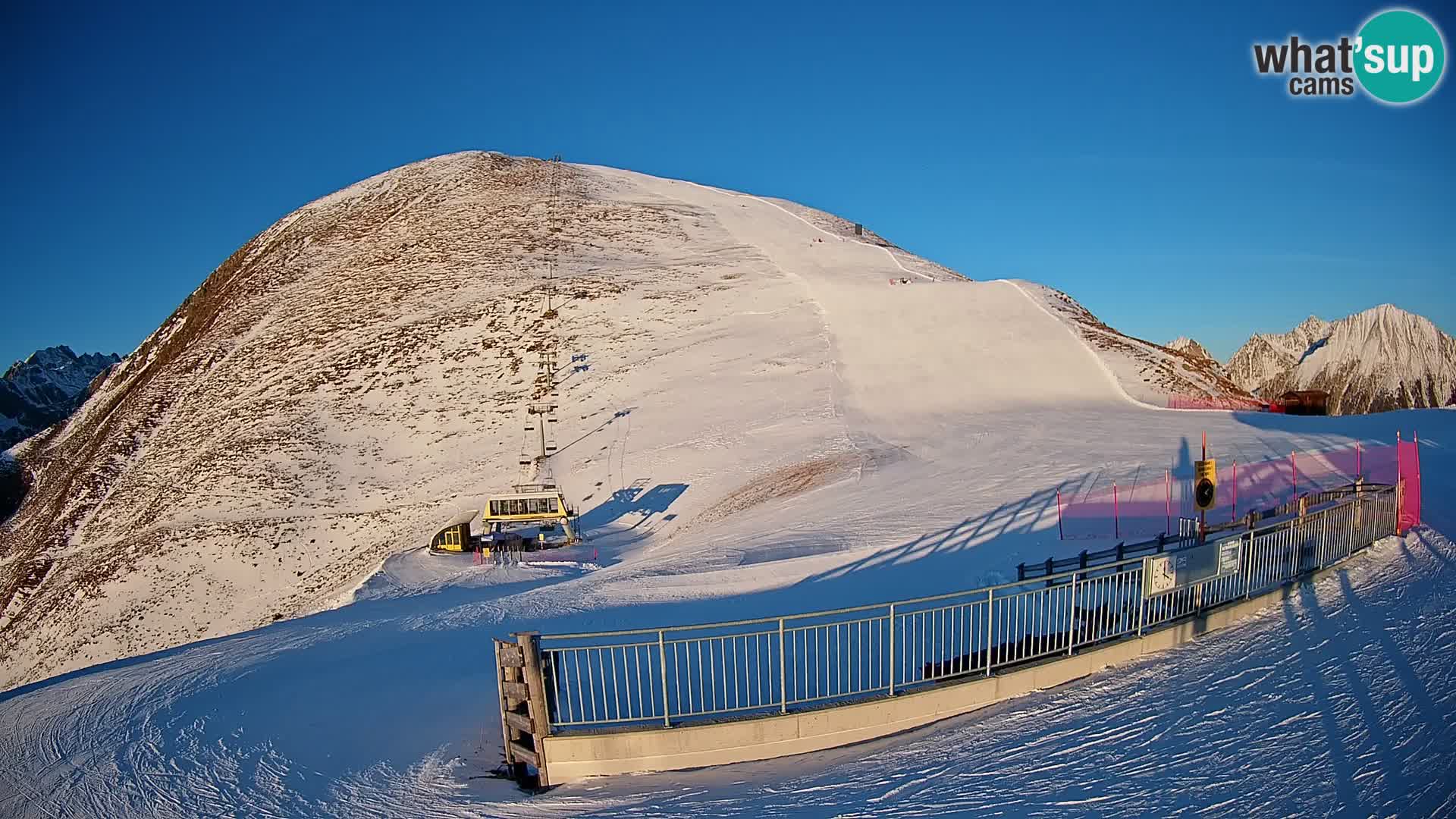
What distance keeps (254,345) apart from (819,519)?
48214 millimetres

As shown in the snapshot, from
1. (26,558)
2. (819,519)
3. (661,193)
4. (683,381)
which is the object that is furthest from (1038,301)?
(26,558)

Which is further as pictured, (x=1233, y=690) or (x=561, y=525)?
Answer: (x=561, y=525)

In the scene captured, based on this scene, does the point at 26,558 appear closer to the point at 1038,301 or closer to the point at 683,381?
the point at 683,381

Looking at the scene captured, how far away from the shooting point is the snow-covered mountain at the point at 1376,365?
167 metres

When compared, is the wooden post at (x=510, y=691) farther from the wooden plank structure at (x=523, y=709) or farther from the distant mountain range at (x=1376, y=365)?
the distant mountain range at (x=1376, y=365)

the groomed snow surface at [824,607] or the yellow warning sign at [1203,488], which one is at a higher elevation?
the yellow warning sign at [1203,488]

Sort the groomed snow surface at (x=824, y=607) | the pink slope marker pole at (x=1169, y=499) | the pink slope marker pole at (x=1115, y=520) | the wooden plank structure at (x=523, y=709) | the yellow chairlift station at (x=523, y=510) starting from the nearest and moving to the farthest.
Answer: the groomed snow surface at (x=824, y=607), the wooden plank structure at (x=523, y=709), the pink slope marker pole at (x=1169, y=499), the pink slope marker pole at (x=1115, y=520), the yellow chairlift station at (x=523, y=510)

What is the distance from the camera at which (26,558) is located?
4262 cm

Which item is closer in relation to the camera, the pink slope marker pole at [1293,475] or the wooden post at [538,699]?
the wooden post at [538,699]

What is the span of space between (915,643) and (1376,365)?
22148cm

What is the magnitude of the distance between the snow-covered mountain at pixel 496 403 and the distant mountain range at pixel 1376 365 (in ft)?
487

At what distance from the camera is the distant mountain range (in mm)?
167125

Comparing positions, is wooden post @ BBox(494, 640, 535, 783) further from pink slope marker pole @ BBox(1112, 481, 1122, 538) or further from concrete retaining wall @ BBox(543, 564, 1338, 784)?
A: pink slope marker pole @ BBox(1112, 481, 1122, 538)

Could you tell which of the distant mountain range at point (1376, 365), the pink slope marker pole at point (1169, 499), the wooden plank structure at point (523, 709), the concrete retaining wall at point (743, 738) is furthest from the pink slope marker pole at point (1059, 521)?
the distant mountain range at point (1376, 365)
